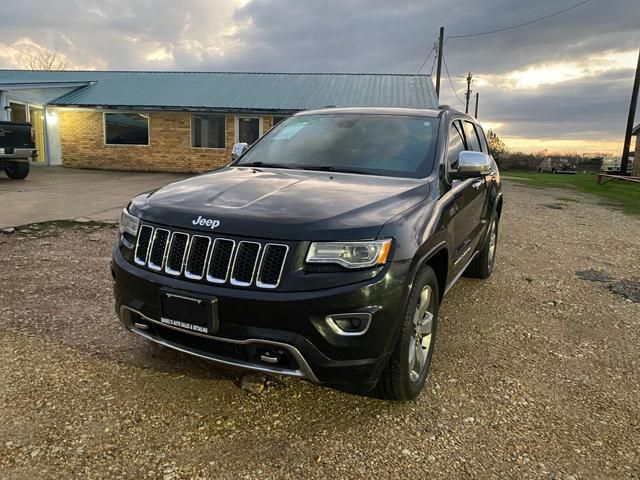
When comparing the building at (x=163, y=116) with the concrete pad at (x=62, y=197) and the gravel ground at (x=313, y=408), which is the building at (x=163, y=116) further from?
the gravel ground at (x=313, y=408)

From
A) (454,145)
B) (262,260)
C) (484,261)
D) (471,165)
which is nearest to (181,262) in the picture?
(262,260)

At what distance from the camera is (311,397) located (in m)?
2.89

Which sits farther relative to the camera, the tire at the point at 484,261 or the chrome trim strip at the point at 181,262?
the tire at the point at 484,261

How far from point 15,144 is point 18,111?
25.9 ft

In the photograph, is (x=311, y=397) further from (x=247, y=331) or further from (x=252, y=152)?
(x=252, y=152)

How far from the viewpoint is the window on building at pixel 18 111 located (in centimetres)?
1909

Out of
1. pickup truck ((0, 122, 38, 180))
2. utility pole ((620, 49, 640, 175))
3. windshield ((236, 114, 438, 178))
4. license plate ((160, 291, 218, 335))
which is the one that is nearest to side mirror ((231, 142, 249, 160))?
windshield ((236, 114, 438, 178))

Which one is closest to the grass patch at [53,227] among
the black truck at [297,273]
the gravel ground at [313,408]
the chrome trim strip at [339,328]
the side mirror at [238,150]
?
the gravel ground at [313,408]

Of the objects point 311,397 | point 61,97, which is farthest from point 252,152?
point 61,97

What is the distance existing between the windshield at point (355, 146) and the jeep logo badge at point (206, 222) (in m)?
1.25

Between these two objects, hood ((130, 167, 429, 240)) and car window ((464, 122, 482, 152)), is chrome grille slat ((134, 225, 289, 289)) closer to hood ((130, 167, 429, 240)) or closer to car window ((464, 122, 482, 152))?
hood ((130, 167, 429, 240))

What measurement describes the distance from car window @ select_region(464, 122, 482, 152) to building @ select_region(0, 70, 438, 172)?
48.8 ft

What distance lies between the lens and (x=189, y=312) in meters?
2.39

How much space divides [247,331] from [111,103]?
2055 centimetres
